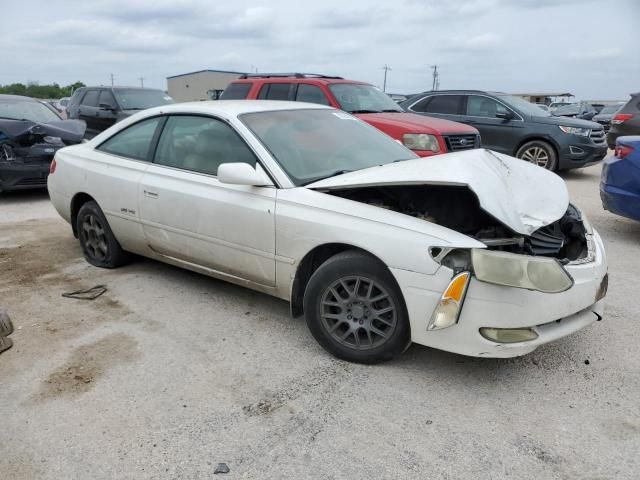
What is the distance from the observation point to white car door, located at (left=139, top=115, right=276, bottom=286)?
3.52m

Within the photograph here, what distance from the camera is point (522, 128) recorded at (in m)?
10.0

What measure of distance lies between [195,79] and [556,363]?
51505 mm

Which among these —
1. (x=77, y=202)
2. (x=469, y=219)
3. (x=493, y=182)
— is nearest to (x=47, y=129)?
(x=77, y=202)

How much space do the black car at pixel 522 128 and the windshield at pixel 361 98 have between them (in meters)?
2.47

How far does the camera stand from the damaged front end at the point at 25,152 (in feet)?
24.5

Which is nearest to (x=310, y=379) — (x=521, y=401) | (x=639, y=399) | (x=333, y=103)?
(x=521, y=401)

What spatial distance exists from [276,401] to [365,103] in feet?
20.4

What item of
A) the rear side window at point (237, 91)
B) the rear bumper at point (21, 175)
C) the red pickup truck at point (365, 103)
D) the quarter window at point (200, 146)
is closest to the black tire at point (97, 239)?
the quarter window at point (200, 146)

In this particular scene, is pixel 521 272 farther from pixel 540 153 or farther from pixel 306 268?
pixel 540 153

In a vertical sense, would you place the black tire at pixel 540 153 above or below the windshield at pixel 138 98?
below

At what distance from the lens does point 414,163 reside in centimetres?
350

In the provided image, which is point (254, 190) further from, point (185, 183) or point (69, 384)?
point (69, 384)

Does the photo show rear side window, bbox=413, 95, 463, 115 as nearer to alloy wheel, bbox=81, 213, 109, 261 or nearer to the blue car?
the blue car

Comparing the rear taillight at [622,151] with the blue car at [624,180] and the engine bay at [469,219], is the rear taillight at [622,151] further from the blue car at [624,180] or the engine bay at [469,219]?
the engine bay at [469,219]
